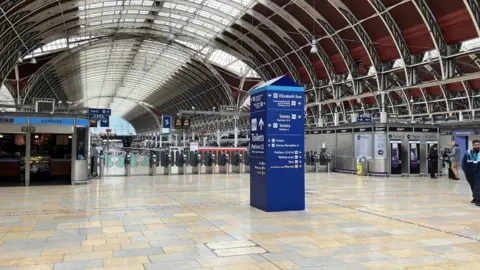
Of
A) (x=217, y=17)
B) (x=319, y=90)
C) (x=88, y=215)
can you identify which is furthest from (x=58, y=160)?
(x=319, y=90)

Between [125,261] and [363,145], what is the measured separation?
62.8 feet

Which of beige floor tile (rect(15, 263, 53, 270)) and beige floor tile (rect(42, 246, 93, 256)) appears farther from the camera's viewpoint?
beige floor tile (rect(42, 246, 93, 256))

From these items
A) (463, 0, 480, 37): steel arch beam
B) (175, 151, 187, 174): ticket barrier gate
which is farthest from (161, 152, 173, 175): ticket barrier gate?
(463, 0, 480, 37): steel arch beam

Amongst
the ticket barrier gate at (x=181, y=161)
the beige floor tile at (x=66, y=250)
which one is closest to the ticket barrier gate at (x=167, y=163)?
the ticket barrier gate at (x=181, y=161)

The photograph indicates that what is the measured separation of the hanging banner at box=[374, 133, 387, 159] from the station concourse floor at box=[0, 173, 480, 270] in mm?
9597

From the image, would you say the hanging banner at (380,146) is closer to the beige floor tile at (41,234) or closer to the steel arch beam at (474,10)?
the steel arch beam at (474,10)

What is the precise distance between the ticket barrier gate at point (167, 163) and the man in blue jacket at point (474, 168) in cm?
1398

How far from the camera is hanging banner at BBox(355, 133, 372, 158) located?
22.2 metres

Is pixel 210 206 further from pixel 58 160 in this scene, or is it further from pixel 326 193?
pixel 58 160

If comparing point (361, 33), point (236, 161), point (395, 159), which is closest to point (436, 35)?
point (361, 33)

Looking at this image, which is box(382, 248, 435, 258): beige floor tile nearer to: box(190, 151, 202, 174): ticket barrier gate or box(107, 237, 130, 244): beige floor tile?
box(107, 237, 130, 244): beige floor tile

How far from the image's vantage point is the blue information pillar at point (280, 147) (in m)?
9.38

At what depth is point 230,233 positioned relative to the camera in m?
7.01

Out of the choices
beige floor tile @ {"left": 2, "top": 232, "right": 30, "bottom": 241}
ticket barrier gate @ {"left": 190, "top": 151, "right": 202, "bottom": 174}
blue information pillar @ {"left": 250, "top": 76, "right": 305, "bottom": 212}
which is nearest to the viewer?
beige floor tile @ {"left": 2, "top": 232, "right": 30, "bottom": 241}
